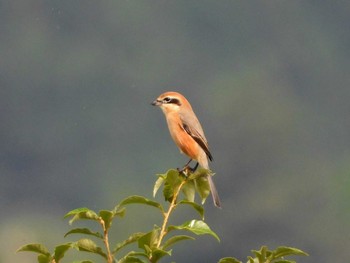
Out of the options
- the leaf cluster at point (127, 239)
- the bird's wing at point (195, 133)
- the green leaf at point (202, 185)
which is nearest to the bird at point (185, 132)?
the bird's wing at point (195, 133)

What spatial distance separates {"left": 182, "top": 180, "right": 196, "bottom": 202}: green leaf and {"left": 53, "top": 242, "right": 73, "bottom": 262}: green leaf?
22cm

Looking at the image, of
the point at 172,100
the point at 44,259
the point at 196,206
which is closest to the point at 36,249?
the point at 44,259

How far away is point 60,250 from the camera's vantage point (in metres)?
0.93

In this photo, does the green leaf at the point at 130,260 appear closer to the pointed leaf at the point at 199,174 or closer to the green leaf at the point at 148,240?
the green leaf at the point at 148,240

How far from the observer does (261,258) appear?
97 cm

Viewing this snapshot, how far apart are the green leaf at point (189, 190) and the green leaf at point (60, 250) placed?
222 mm

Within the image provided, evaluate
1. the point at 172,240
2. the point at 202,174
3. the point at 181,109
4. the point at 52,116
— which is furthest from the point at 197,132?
the point at 52,116

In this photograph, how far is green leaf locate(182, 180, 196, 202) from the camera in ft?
3.58

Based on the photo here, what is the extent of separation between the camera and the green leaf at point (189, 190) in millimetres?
1090

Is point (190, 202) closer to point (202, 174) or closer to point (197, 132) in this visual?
point (202, 174)

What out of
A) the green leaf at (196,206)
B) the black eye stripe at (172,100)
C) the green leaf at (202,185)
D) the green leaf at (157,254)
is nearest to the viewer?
the green leaf at (157,254)

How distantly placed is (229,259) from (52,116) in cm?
3267

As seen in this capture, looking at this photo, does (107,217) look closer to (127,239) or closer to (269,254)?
(127,239)

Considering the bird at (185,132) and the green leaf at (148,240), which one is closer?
the green leaf at (148,240)
